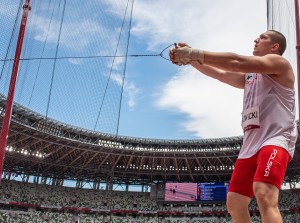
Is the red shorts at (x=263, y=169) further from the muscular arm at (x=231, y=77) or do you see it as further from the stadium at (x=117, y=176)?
A: the stadium at (x=117, y=176)

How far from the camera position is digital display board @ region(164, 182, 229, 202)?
46156 mm

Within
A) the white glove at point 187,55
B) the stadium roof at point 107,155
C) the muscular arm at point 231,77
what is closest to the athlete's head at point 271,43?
the muscular arm at point 231,77

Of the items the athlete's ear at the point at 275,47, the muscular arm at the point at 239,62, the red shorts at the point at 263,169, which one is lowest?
the red shorts at the point at 263,169

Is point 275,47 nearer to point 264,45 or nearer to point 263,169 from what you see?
point 264,45

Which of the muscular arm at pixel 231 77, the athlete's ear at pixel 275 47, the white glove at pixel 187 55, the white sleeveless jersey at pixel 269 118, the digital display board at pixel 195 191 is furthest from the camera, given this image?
the digital display board at pixel 195 191

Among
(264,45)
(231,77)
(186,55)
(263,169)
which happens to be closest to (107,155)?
(231,77)

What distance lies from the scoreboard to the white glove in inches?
1796

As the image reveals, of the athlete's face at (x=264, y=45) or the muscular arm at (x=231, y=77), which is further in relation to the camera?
the muscular arm at (x=231, y=77)

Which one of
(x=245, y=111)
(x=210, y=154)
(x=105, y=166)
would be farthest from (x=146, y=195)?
(x=245, y=111)

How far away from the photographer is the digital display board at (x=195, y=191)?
46156mm

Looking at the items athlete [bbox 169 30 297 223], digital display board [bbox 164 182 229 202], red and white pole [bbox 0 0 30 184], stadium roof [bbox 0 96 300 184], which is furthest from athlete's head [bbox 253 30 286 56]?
digital display board [bbox 164 182 229 202]

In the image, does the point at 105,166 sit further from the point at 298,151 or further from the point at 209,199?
the point at 298,151

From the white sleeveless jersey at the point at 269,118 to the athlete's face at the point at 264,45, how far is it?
22 centimetres

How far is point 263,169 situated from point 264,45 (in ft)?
3.63
